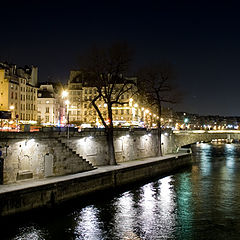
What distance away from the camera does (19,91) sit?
81000 millimetres

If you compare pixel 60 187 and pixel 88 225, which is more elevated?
pixel 60 187

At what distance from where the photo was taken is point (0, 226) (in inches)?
920

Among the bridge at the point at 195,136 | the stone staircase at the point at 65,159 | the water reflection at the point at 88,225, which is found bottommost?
the water reflection at the point at 88,225

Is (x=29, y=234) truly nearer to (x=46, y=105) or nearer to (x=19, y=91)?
(x=19, y=91)

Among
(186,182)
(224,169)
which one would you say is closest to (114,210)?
(186,182)

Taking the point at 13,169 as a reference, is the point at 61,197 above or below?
below

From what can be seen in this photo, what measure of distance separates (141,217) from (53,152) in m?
12.2

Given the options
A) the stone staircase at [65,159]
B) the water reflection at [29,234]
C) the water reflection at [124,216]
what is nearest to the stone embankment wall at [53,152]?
the stone staircase at [65,159]

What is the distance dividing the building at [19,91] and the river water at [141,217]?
4210 centimetres

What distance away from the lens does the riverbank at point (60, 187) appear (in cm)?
2453

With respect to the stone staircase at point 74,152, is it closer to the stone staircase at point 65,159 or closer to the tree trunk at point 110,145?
the stone staircase at point 65,159

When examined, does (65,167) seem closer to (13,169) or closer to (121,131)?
(13,169)

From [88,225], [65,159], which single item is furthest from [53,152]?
[88,225]

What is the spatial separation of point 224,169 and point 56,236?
3948 cm
